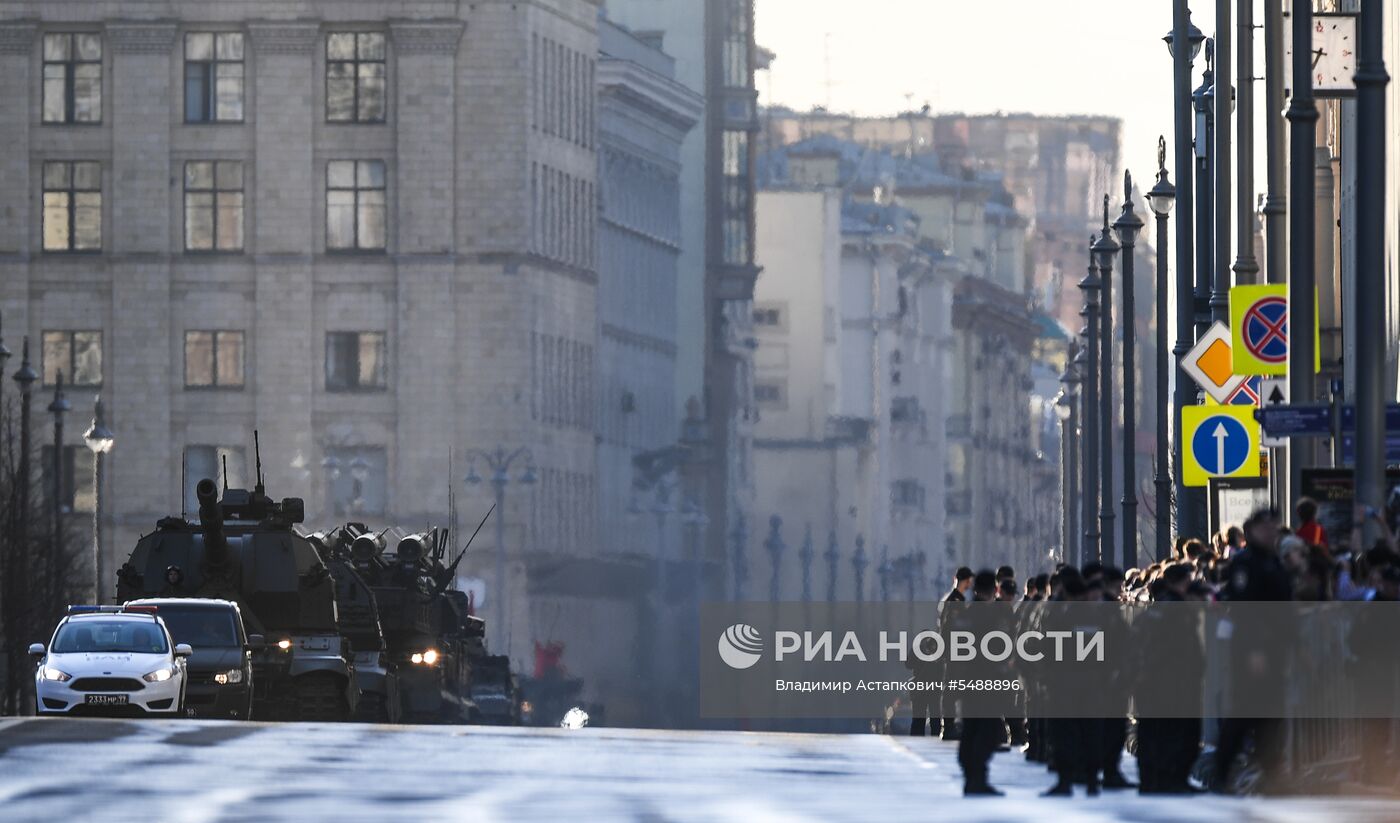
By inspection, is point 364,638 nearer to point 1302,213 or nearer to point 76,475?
point 1302,213

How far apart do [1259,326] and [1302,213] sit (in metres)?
3.49

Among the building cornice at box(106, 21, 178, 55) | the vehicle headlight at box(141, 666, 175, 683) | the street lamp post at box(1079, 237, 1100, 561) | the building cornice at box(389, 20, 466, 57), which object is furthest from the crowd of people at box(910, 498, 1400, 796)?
the building cornice at box(106, 21, 178, 55)

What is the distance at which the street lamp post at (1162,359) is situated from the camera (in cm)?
5266

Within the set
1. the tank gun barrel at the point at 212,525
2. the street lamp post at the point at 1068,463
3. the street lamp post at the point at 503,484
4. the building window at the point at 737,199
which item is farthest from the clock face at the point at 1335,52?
the building window at the point at 737,199

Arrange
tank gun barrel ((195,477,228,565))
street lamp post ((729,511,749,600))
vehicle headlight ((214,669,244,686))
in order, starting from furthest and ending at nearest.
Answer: street lamp post ((729,511,749,600)) → tank gun barrel ((195,477,228,565)) → vehicle headlight ((214,669,244,686))

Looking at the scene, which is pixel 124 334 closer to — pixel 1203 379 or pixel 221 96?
pixel 221 96

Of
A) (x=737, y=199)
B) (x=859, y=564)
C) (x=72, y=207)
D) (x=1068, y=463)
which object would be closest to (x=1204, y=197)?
(x=1068, y=463)

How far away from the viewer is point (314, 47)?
119938 mm

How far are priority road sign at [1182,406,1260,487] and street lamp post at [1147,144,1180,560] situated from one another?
9.84 meters

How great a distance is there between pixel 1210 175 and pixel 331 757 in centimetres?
2422

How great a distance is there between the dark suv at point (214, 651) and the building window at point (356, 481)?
6850 cm

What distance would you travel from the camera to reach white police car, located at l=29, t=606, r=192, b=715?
46375mm

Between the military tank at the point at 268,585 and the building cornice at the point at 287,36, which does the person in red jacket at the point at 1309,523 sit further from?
the building cornice at the point at 287,36

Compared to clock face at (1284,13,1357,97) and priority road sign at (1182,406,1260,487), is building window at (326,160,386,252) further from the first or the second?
clock face at (1284,13,1357,97)
